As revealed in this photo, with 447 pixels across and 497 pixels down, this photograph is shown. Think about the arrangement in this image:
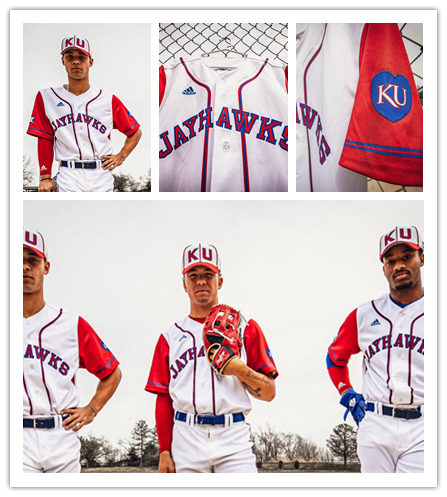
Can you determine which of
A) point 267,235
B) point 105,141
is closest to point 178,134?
point 105,141

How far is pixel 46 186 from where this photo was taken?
281 cm

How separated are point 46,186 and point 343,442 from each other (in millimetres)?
1625

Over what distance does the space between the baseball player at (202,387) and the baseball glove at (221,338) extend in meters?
0.02

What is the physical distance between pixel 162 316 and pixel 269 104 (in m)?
1.01

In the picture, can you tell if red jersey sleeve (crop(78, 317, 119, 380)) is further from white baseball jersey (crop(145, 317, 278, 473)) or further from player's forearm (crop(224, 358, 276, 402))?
player's forearm (crop(224, 358, 276, 402))

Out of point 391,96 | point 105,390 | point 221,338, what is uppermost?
point 391,96

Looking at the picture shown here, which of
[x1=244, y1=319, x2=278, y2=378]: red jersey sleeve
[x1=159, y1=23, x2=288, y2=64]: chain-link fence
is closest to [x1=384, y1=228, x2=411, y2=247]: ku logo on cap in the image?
[x1=244, y1=319, x2=278, y2=378]: red jersey sleeve

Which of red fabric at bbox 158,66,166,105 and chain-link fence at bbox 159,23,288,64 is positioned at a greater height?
chain-link fence at bbox 159,23,288,64

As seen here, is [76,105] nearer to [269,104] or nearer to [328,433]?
[269,104]

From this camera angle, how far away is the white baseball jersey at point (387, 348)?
8.66 feet

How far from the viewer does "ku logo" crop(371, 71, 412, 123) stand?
2.72 meters

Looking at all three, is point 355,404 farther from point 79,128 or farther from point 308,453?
point 79,128

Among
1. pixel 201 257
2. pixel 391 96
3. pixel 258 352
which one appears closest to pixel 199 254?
pixel 201 257

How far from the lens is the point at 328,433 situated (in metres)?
2.71
